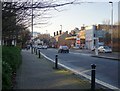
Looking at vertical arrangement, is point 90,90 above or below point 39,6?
below

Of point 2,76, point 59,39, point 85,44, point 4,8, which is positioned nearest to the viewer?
point 4,8

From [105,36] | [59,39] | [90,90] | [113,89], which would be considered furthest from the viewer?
[59,39]

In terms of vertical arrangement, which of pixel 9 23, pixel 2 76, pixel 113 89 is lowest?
pixel 113 89

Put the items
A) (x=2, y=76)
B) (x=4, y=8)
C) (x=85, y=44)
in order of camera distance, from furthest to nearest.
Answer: (x=85, y=44), (x=2, y=76), (x=4, y=8)

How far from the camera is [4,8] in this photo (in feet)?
24.2

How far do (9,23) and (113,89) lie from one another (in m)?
5.53

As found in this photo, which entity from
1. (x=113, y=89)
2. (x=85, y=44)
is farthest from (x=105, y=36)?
(x=113, y=89)

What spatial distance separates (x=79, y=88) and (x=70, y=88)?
1.26 ft

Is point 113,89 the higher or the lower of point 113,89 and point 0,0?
the lower

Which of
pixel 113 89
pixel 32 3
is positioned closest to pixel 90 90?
pixel 113 89

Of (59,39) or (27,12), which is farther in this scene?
(59,39)

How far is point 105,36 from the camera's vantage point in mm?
99125

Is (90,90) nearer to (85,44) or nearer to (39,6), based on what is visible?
(39,6)

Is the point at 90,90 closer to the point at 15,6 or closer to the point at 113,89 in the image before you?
the point at 113,89
